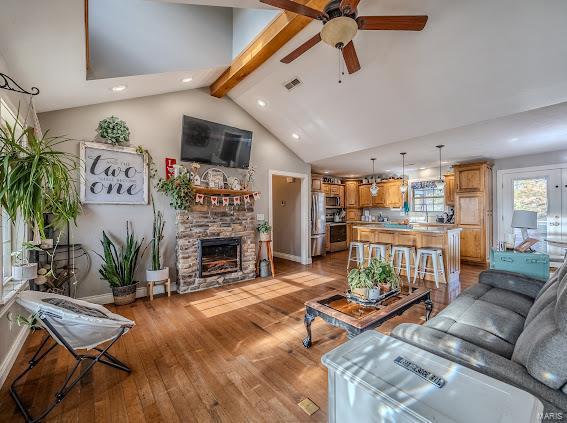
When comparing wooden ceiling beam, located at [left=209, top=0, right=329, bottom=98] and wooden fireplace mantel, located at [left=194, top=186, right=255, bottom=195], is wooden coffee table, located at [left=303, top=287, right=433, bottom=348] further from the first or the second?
wooden ceiling beam, located at [left=209, top=0, right=329, bottom=98]

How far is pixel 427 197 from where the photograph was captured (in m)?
7.41

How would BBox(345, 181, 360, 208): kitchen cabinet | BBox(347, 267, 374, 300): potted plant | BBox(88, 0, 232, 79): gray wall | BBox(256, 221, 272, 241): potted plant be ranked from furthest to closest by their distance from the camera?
BBox(345, 181, 360, 208): kitchen cabinet → BBox(256, 221, 272, 241): potted plant → BBox(88, 0, 232, 79): gray wall → BBox(347, 267, 374, 300): potted plant

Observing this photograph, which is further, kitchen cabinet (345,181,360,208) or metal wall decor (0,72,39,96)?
kitchen cabinet (345,181,360,208)

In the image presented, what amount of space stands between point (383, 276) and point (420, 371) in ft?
4.73

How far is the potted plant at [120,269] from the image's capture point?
11.5 ft

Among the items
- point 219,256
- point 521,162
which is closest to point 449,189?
point 521,162

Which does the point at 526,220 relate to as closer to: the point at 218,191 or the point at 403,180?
the point at 403,180

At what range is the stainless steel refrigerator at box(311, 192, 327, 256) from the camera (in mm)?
6906

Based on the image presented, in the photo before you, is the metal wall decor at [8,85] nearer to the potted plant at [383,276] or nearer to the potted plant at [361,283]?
the potted plant at [361,283]

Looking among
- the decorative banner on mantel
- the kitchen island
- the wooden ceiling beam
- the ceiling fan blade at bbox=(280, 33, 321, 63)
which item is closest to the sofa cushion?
the ceiling fan blade at bbox=(280, 33, 321, 63)

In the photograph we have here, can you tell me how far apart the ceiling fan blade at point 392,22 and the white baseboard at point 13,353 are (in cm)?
403

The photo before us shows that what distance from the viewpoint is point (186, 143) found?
4.33 m

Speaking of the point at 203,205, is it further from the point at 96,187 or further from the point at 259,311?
the point at 259,311

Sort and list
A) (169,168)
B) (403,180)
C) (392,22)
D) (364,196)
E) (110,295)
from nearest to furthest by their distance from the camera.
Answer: (392,22) → (110,295) → (169,168) → (403,180) → (364,196)
